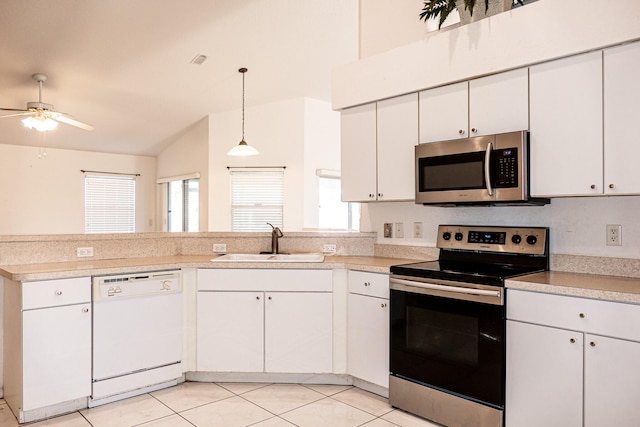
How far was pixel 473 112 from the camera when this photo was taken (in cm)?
246

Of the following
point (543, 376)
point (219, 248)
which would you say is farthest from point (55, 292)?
point (543, 376)

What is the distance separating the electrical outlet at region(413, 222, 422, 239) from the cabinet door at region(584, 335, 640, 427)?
1368 mm

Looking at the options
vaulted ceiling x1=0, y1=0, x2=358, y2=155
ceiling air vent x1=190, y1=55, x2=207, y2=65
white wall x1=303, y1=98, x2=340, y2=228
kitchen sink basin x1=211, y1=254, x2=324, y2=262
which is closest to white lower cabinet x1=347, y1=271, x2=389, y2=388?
kitchen sink basin x1=211, y1=254, x2=324, y2=262

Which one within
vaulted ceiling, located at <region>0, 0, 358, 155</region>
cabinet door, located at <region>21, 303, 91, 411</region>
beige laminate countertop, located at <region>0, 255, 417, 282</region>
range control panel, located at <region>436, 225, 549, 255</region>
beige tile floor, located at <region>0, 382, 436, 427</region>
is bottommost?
beige tile floor, located at <region>0, 382, 436, 427</region>

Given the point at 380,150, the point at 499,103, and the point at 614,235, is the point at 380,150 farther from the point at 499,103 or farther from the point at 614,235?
the point at 614,235

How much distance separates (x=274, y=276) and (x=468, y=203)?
1.29 metres

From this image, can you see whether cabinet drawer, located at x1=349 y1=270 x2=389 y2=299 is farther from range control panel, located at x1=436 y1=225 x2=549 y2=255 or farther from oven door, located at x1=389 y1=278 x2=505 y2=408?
range control panel, located at x1=436 y1=225 x2=549 y2=255

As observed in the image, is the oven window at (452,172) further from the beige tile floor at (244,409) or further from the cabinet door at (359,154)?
the beige tile floor at (244,409)

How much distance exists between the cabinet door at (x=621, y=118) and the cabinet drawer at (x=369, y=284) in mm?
1250

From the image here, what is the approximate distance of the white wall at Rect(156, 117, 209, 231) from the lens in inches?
265

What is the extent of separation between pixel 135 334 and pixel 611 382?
2495mm

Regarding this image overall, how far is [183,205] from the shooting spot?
752 centimetres

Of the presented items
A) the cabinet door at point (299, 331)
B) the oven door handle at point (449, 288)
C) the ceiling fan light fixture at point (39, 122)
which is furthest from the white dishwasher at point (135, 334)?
the ceiling fan light fixture at point (39, 122)

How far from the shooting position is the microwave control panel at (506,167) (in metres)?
2.24
